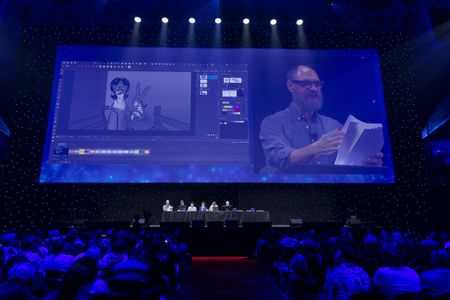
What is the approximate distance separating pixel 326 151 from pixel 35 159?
10806 mm

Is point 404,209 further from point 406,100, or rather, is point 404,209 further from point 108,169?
point 108,169

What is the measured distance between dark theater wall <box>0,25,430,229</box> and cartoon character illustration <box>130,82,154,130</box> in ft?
7.21

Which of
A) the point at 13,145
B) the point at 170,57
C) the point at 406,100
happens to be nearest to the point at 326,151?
the point at 406,100

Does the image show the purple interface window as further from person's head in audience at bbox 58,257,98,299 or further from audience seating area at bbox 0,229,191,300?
person's head in audience at bbox 58,257,98,299

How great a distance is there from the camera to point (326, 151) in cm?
1238

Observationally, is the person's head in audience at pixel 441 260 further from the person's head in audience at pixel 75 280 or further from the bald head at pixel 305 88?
the bald head at pixel 305 88

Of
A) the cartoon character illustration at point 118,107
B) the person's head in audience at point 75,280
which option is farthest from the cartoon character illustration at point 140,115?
the person's head in audience at point 75,280

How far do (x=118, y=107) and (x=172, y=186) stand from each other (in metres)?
3.52

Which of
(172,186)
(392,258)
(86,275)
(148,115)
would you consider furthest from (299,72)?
(86,275)

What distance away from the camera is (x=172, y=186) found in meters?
13.2

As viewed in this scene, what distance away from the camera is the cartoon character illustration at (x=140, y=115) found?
40.5 feet

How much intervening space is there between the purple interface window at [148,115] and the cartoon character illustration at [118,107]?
34 millimetres

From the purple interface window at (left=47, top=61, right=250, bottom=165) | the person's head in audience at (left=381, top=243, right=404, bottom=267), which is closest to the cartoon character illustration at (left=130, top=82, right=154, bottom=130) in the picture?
the purple interface window at (left=47, top=61, right=250, bottom=165)

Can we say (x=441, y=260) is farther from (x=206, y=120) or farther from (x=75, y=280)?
(x=206, y=120)
